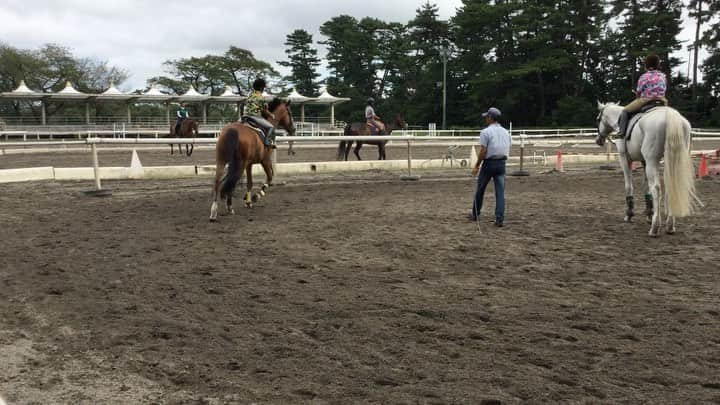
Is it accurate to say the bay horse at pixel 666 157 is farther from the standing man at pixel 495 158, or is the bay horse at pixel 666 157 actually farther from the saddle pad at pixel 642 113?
the standing man at pixel 495 158

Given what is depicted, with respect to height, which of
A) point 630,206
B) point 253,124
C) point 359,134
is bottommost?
point 630,206

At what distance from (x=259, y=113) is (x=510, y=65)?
53091 mm

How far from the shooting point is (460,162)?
62.5 ft

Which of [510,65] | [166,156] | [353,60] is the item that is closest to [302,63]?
[353,60]

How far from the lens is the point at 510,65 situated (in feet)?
189

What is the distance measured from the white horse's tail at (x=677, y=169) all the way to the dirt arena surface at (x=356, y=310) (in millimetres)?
561

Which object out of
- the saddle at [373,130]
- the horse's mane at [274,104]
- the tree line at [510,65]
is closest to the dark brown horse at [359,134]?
the saddle at [373,130]

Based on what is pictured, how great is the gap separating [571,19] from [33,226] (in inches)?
2294

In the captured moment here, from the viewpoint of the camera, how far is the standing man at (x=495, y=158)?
7992 millimetres

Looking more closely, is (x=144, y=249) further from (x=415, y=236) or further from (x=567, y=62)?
(x=567, y=62)

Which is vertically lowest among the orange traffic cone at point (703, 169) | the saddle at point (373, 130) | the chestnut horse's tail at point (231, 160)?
the orange traffic cone at point (703, 169)

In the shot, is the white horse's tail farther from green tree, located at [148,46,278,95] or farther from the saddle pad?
green tree, located at [148,46,278,95]

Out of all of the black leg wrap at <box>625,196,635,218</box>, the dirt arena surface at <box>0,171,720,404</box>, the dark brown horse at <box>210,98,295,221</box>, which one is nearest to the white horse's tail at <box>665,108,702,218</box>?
the dirt arena surface at <box>0,171,720,404</box>

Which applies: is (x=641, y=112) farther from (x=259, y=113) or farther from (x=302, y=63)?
(x=302, y=63)
